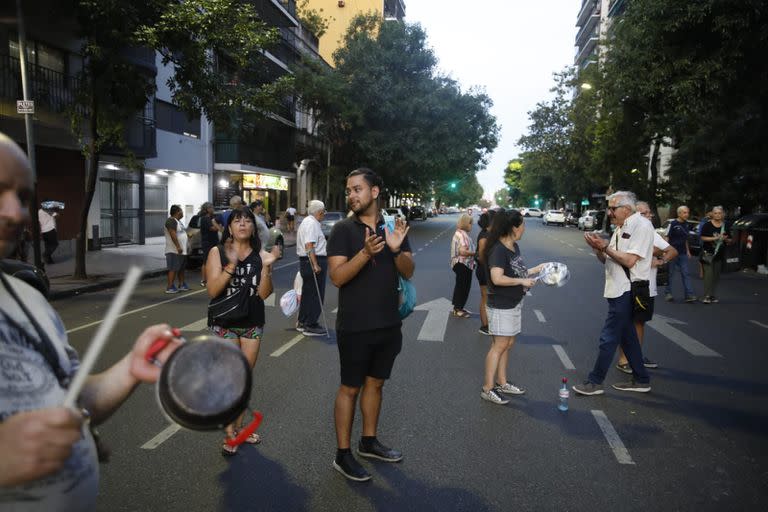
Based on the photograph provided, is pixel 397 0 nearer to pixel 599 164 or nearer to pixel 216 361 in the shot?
pixel 599 164

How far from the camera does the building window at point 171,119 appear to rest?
87.4ft

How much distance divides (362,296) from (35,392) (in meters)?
2.72

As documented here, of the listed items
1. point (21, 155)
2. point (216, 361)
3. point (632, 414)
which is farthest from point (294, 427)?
point (21, 155)

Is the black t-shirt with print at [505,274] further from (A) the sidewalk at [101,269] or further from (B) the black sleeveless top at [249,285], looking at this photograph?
(A) the sidewalk at [101,269]

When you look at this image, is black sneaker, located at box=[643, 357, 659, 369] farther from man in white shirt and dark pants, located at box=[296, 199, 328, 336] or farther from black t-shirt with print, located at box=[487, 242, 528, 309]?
man in white shirt and dark pants, located at box=[296, 199, 328, 336]

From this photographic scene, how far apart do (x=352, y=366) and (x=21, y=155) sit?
2961 millimetres

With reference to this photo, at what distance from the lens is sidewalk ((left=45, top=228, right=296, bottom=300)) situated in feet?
43.1

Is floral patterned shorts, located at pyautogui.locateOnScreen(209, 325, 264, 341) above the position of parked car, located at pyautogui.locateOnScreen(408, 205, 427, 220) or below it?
above

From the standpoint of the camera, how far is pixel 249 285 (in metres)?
4.78

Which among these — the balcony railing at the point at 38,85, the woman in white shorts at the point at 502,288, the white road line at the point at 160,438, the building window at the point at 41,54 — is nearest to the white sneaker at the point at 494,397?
the woman in white shorts at the point at 502,288

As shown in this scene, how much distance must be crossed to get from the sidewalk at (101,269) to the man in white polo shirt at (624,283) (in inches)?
298

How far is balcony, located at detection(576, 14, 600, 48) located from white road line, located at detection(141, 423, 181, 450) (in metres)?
86.0

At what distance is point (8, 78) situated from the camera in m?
17.0

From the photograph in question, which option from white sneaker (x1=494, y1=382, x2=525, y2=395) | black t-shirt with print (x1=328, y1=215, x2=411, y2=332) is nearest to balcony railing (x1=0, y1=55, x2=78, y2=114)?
white sneaker (x1=494, y1=382, x2=525, y2=395)
